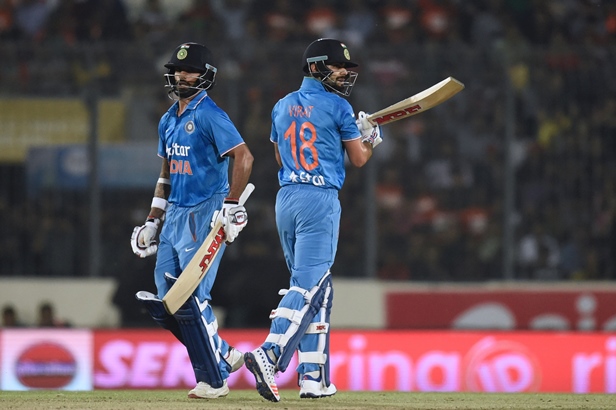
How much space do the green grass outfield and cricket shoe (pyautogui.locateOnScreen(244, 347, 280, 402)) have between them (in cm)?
9

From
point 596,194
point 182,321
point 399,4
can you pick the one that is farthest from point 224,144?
point 399,4

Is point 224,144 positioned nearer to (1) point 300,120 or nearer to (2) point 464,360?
(1) point 300,120

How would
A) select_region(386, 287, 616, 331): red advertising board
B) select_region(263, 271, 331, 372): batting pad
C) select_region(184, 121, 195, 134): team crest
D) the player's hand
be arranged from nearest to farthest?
select_region(263, 271, 331, 372): batting pad → select_region(184, 121, 195, 134): team crest → the player's hand → select_region(386, 287, 616, 331): red advertising board

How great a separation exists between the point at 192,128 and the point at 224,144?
0.71ft

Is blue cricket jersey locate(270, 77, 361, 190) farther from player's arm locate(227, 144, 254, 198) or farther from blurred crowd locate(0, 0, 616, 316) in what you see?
blurred crowd locate(0, 0, 616, 316)

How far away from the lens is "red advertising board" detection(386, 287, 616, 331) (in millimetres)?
11422

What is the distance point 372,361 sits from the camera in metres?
9.93

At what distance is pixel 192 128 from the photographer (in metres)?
6.66

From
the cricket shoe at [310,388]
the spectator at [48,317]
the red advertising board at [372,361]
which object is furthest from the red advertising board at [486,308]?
the cricket shoe at [310,388]

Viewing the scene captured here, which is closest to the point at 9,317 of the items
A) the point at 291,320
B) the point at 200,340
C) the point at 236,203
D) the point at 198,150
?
the point at 200,340

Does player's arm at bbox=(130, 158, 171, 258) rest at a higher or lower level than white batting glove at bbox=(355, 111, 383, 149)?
lower

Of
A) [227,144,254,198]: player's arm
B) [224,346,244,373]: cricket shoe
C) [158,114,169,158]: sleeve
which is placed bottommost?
[224,346,244,373]: cricket shoe

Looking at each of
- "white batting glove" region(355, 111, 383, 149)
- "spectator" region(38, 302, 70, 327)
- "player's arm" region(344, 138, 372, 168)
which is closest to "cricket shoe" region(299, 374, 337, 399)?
"player's arm" region(344, 138, 372, 168)

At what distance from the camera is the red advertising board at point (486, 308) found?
11.4 m
